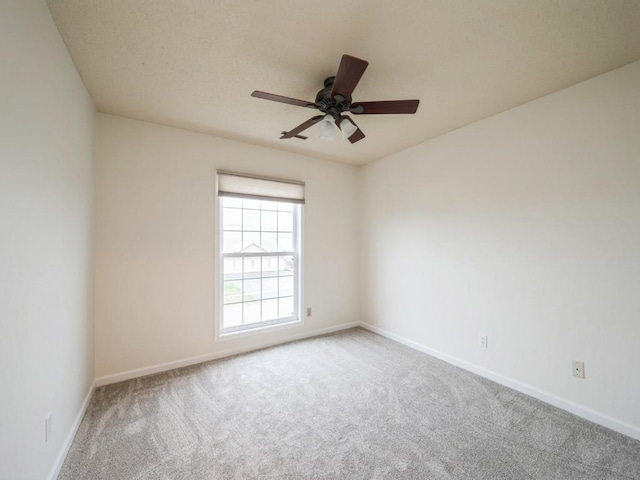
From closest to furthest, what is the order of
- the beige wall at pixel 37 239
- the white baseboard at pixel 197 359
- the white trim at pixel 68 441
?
the beige wall at pixel 37 239, the white trim at pixel 68 441, the white baseboard at pixel 197 359

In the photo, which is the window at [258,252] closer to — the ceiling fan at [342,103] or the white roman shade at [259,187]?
the white roman shade at [259,187]

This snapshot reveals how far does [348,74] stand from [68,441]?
9.17 ft

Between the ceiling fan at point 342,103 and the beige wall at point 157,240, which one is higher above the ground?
the ceiling fan at point 342,103

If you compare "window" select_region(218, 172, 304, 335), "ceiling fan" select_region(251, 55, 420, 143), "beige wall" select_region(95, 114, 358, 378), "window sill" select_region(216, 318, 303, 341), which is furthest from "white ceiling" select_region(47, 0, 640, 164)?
"window sill" select_region(216, 318, 303, 341)

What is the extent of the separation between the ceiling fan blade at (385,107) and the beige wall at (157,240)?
1.79 meters

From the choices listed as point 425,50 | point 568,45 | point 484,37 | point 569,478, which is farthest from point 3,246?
point 568,45

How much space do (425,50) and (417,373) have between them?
272cm

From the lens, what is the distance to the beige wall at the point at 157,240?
8.30 ft

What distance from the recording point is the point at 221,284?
313 cm

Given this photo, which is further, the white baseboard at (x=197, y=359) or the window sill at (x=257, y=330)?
the window sill at (x=257, y=330)

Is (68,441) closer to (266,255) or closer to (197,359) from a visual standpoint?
(197,359)

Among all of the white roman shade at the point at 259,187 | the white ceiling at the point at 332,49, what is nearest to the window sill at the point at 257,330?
the white roman shade at the point at 259,187

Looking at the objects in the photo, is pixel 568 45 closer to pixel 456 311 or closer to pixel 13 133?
pixel 456 311

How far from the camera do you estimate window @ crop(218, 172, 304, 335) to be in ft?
10.5
